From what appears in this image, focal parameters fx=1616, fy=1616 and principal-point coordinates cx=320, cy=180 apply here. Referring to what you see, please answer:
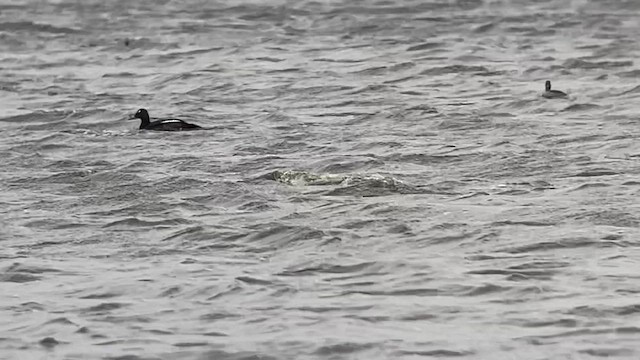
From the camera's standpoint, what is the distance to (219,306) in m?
10.2

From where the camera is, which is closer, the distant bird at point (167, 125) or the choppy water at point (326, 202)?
the choppy water at point (326, 202)

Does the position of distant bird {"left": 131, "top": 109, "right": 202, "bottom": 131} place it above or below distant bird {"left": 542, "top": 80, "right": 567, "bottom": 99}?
above

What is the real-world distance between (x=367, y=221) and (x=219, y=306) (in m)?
2.49

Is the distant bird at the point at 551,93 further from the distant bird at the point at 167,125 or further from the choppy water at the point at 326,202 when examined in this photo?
→ the distant bird at the point at 167,125

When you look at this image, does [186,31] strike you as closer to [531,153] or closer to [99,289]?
[531,153]

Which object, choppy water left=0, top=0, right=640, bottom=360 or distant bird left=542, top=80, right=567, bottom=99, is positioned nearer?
choppy water left=0, top=0, right=640, bottom=360

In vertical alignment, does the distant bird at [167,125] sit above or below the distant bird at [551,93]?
above

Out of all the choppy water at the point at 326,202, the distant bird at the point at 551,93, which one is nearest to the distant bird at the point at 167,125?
the choppy water at the point at 326,202

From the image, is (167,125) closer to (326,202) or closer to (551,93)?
(551,93)

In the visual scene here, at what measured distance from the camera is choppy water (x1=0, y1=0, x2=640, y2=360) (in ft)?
31.6

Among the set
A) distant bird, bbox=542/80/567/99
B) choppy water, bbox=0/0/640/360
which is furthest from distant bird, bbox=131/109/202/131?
distant bird, bbox=542/80/567/99

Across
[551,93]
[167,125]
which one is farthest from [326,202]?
[551,93]

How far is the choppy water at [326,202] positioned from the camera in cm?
964

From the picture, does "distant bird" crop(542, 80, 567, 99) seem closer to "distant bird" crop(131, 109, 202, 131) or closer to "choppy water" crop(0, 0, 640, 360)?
"choppy water" crop(0, 0, 640, 360)
